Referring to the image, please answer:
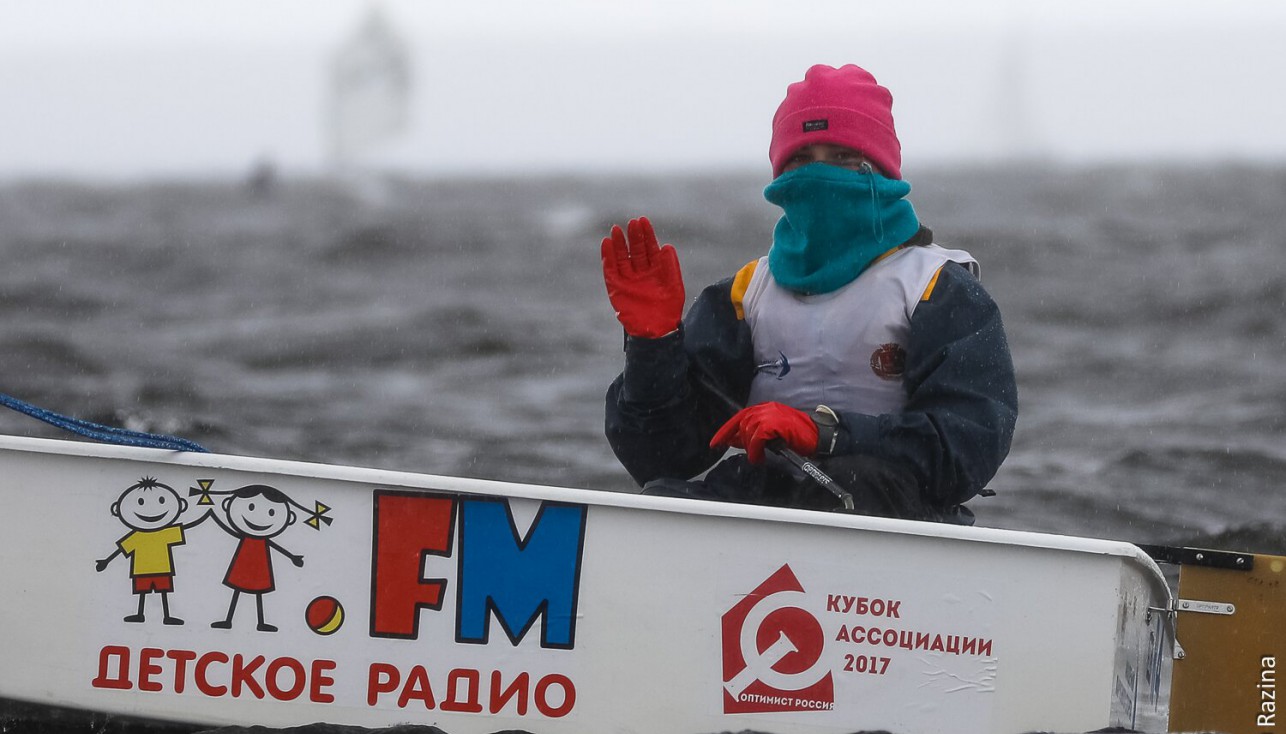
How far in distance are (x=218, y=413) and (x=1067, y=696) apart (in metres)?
8.00

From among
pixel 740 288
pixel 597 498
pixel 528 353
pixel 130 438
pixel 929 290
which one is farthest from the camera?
pixel 528 353

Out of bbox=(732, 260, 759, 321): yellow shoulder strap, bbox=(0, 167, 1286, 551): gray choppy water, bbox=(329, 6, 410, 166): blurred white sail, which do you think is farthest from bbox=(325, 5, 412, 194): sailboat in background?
bbox=(732, 260, 759, 321): yellow shoulder strap

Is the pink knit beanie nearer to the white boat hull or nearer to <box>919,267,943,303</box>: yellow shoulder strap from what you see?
<box>919,267,943,303</box>: yellow shoulder strap

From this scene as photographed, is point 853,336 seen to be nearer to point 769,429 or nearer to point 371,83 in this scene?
point 769,429

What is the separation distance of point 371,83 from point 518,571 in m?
67.6

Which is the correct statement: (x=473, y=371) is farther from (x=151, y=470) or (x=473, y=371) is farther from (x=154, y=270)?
(x=154, y=270)

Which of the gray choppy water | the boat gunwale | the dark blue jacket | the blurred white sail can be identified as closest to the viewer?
the boat gunwale

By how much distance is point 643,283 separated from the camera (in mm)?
2943

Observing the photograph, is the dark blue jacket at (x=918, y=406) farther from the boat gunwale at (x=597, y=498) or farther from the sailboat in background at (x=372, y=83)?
the sailboat in background at (x=372, y=83)

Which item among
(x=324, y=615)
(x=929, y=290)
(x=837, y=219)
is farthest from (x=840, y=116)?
(x=324, y=615)

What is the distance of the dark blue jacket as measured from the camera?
2791 mm

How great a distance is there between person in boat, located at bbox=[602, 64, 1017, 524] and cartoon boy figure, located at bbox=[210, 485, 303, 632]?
Result: 72 cm

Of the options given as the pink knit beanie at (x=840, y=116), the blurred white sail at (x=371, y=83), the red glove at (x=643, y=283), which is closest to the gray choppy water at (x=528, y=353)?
the pink knit beanie at (x=840, y=116)

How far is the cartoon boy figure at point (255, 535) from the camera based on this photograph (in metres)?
2.70
